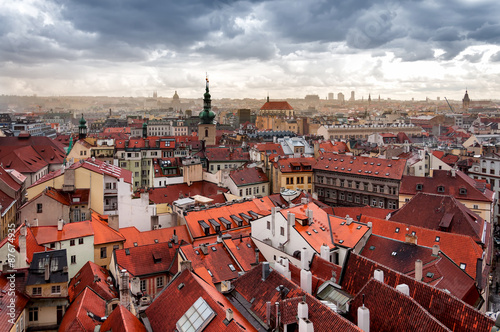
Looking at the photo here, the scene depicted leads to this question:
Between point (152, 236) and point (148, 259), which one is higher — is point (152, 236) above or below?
above

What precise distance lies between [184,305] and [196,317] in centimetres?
180

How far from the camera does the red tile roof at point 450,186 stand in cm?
6050

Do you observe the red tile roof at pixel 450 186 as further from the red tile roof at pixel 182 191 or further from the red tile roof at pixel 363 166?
the red tile roof at pixel 182 191

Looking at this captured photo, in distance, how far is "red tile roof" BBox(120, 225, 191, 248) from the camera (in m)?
45.5

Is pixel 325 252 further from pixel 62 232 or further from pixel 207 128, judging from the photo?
pixel 207 128

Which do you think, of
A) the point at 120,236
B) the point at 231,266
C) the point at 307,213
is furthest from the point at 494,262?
the point at 120,236

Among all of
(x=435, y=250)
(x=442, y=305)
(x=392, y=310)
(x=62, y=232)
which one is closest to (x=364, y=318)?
(x=392, y=310)

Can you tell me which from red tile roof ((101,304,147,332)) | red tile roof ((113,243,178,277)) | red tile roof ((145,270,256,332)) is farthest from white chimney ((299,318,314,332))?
red tile roof ((113,243,178,277))

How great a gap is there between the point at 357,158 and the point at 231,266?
→ 44.6 meters

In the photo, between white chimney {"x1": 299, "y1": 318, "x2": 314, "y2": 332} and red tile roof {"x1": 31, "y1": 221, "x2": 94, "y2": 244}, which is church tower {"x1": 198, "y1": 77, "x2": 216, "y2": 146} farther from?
white chimney {"x1": 299, "y1": 318, "x2": 314, "y2": 332}

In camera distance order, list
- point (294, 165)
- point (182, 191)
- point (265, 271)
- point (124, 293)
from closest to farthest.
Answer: point (265, 271) < point (124, 293) < point (182, 191) < point (294, 165)

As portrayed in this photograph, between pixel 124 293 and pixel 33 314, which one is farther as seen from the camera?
pixel 33 314

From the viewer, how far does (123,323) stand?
76.1ft

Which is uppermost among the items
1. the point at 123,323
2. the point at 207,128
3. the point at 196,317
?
the point at 207,128
